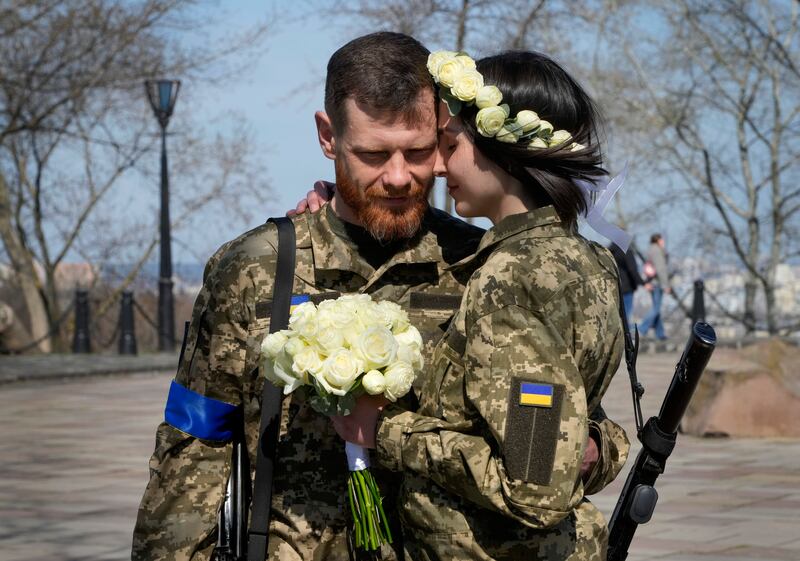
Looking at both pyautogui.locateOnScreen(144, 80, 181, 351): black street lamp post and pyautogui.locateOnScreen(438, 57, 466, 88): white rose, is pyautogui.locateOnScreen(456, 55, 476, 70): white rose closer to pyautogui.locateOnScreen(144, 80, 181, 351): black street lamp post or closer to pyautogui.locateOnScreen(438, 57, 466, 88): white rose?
pyautogui.locateOnScreen(438, 57, 466, 88): white rose

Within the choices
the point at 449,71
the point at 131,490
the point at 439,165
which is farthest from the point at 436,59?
the point at 131,490

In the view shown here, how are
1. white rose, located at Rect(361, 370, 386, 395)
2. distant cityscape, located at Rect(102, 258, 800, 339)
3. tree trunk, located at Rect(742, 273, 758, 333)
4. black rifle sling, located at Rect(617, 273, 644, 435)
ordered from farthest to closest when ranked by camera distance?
distant cityscape, located at Rect(102, 258, 800, 339)
tree trunk, located at Rect(742, 273, 758, 333)
black rifle sling, located at Rect(617, 273, 644, 435)
white rose, located at Rect(361, 370, 386, 395)

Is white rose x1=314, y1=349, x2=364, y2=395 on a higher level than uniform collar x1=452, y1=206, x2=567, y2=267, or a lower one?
lower

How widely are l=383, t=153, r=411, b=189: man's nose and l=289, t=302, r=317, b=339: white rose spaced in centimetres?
41

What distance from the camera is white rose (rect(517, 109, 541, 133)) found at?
2.87m

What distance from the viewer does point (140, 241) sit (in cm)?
2989

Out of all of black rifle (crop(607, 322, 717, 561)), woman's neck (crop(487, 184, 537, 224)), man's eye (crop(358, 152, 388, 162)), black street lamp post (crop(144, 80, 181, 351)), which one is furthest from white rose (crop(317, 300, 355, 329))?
black street lamp post (crop(144, 80, 181, 351))

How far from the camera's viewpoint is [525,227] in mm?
2885

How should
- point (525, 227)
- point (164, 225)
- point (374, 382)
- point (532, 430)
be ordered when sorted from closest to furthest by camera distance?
point (532, 430), point (374, 382), point (525, 227), point (164, 225)

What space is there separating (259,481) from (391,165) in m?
0.76

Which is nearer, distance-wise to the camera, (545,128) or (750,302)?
(545,128)

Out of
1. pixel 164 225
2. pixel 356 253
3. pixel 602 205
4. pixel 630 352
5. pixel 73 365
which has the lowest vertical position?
pixel 73 365

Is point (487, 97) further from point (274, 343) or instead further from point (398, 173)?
point (274, 343)

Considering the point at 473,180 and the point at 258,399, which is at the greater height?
the point at 473,180
